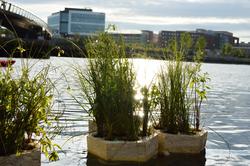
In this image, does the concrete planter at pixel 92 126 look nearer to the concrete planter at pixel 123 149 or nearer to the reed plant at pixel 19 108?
the concrete planter at pixel 123 149

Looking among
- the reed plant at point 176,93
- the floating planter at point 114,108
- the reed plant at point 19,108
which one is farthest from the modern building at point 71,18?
the reed plant at point 19,108

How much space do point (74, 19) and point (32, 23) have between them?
56.1 m

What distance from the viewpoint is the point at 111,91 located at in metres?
8.39

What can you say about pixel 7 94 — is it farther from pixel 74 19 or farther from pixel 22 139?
pixel 74 19

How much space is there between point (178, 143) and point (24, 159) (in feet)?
12.3

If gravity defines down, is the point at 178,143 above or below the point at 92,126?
below

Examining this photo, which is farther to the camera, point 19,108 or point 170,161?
point 170,161

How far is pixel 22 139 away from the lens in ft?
22.3

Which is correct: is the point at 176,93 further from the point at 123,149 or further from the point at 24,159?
the point at 24,159

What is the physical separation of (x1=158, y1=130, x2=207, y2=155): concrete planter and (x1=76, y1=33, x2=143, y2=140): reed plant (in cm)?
82

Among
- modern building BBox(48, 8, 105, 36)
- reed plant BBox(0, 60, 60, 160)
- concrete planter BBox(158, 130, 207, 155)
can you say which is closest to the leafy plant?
concrete planter BBox(158, 130, 207, 155)

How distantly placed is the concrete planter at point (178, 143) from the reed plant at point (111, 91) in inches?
32.1

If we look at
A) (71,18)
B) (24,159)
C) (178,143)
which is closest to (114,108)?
(178,143)

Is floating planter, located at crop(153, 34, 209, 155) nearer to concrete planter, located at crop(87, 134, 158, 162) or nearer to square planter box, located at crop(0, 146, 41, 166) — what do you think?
concrete planter, located at crop(87, 134, 158, 162)
